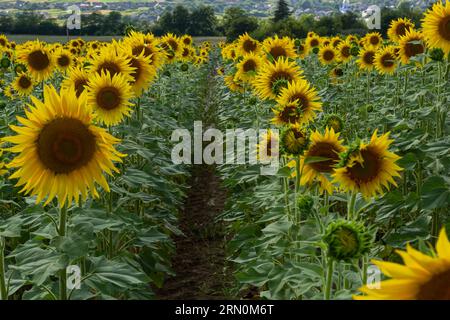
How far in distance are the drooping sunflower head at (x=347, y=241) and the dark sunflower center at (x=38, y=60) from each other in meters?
6.14

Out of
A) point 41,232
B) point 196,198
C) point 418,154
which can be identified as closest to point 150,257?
point 41,232

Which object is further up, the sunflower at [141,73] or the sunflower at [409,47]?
the sunflower at [409,47]

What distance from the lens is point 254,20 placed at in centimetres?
3741

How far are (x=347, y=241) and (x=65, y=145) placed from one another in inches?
62.1

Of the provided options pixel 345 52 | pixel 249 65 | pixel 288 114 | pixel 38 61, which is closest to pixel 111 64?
pixel 288 114

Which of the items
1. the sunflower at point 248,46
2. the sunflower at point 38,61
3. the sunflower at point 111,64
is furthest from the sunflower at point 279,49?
the sunflower at point 111,64

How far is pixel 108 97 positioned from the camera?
15.6 feet

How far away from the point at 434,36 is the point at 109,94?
3.35 meters

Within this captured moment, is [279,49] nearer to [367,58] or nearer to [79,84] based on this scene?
[367,58]

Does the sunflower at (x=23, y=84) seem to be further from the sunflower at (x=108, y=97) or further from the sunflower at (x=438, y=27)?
the sunflower at (x=438, y=27)

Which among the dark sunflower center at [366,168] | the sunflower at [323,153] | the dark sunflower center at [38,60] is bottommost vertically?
the dark sunflower center at [366,168]

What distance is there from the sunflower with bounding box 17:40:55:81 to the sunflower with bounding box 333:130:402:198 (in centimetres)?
545

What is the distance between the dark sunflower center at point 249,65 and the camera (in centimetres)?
791
